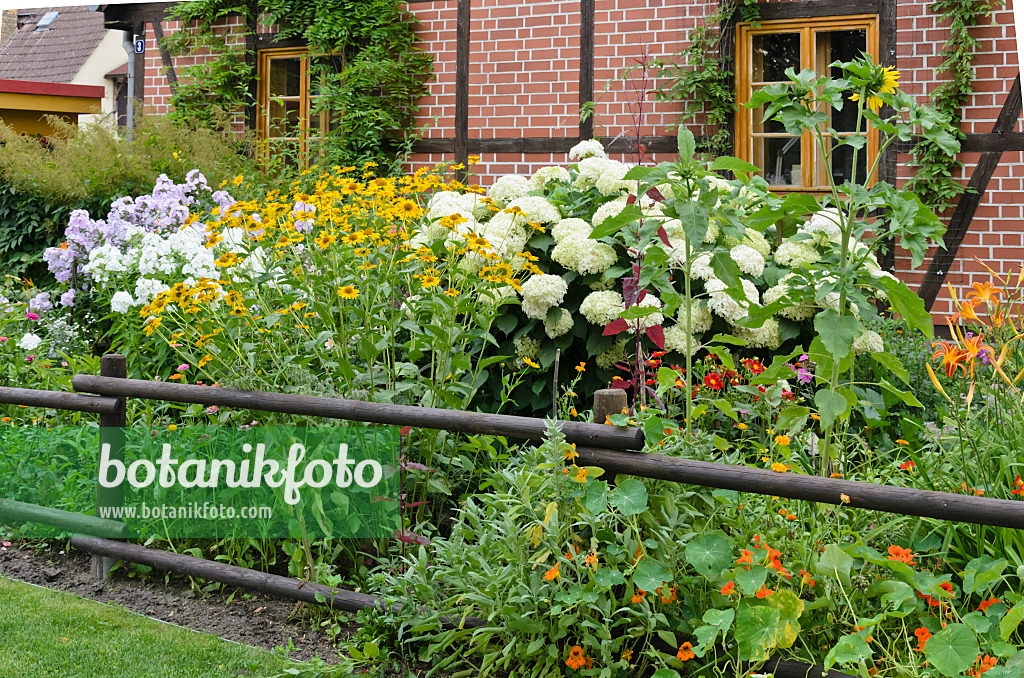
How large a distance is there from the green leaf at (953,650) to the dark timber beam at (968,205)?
5.01 metres

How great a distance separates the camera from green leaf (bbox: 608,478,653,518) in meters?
2.35

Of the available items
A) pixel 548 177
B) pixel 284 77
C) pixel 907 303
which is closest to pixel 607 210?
pixel 548 177

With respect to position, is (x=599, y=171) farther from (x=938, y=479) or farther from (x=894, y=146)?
(x=894, y=146)

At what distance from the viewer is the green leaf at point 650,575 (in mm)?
2281

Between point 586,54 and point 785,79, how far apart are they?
1648 millimetres

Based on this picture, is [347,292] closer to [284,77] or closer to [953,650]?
[953,650]

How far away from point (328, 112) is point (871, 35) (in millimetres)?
4852

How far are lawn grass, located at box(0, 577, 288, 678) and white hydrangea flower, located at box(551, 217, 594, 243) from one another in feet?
6.79

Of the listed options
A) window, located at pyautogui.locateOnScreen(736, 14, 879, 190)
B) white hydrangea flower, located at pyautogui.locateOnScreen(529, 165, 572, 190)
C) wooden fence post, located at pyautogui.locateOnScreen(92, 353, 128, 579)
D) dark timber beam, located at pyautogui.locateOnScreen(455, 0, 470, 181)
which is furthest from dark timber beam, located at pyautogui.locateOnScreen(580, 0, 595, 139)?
wooden fence post, located at pyautogui.locateOnScreen(92, 353, 128, 579)

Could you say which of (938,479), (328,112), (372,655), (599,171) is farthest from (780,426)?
(328,112)

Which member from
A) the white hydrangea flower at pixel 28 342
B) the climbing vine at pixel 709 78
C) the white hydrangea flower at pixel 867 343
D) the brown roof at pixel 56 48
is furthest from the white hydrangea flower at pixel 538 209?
the brown roof at pixel 56 48

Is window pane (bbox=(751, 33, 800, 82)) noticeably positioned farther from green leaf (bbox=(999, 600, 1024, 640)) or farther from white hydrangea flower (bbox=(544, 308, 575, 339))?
green leaf (bbox=(999, 600, 1024, 640))

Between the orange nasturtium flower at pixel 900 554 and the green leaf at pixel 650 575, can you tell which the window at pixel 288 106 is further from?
the orange nasturtium flower at pixel 900 554

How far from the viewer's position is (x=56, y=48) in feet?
61.8
